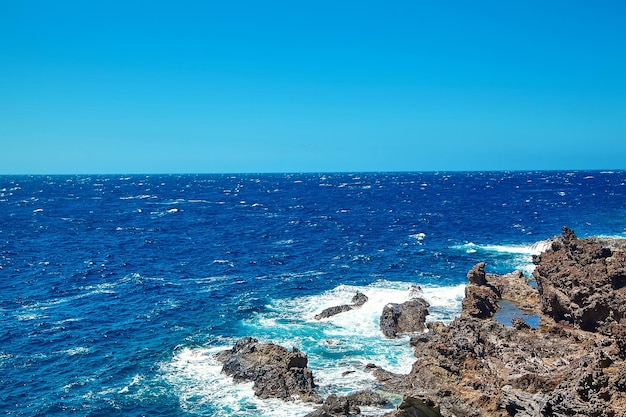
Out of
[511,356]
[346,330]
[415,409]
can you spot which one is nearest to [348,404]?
[415,409]

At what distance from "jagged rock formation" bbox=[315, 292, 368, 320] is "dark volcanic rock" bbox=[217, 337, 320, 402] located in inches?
482

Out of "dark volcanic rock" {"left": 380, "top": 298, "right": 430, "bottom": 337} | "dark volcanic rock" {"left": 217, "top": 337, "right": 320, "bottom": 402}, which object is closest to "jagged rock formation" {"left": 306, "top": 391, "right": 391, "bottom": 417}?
"dark volcanic rock" {"left": 217, "top": 337, "right": 320, "bottom": 402}

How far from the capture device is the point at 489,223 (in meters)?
110

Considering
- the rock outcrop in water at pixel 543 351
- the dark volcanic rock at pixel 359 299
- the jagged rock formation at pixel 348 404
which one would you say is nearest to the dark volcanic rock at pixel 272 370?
the jagged rock formation at pixel 348 404

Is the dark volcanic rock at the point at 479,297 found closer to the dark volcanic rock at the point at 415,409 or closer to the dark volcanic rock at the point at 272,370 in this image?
the dark volcanic rock at the point at 272,370

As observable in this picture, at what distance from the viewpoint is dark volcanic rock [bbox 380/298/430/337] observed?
141 feet

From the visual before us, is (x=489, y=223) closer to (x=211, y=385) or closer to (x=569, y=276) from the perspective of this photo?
(x=569, y=276)

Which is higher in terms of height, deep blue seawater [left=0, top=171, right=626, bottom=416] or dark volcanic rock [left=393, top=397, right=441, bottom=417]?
dark volcanic rock [left=393, top=397, right=441, bottom=417]

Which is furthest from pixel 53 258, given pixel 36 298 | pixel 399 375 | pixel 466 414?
pixel 466 414

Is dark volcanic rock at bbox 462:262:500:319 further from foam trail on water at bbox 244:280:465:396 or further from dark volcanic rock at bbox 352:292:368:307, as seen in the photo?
dark volcanic rock at bbox 352:292:368:307

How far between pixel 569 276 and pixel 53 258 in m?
70.2

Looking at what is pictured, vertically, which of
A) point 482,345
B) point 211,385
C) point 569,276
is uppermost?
point 569,276

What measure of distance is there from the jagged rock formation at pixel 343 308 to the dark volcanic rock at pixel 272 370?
40.2 ft

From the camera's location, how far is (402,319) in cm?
4456
